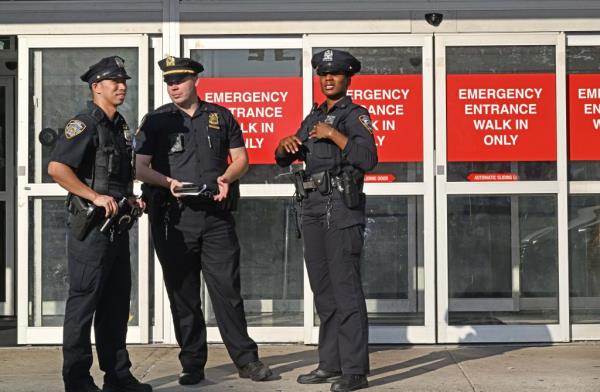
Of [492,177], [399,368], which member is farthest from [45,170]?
[492,177]

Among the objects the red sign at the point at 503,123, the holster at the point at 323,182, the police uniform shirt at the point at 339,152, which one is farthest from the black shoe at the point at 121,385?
the red sign at the point at 503,123

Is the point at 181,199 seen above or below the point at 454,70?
below

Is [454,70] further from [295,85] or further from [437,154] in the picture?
[295,85]

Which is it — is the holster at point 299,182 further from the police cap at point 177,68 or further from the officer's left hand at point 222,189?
the police cap at point 177,68

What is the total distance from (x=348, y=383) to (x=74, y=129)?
2013 millimetres

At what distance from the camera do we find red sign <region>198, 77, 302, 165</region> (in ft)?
24.3

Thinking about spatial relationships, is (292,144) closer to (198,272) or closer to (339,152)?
(339,152)

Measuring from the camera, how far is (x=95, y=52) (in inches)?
295

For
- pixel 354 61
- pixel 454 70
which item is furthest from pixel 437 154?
pixel 354 61

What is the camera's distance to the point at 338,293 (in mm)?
5738

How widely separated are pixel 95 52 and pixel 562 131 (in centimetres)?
343

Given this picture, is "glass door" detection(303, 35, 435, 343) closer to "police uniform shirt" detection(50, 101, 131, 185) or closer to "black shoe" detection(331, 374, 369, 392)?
"black shoe" detection(331, 374, 369, 392)

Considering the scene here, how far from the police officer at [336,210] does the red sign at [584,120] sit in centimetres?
226

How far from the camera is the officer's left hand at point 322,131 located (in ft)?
18.2
